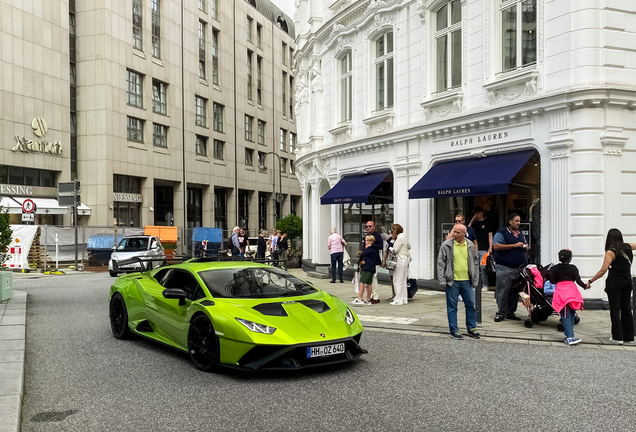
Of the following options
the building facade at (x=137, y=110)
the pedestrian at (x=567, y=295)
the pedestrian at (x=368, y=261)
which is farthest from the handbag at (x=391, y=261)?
the building facade at (x=137, y=110)

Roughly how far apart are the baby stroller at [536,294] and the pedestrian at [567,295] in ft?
2.82

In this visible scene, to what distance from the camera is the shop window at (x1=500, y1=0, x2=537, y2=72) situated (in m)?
13.5

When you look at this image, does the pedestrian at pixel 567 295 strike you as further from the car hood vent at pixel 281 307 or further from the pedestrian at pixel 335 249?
the pedestrian at pixel 335 249

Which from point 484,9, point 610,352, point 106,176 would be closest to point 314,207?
point 484,9

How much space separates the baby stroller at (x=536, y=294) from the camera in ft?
31.7

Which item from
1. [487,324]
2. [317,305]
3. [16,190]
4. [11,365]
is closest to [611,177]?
[487,324]

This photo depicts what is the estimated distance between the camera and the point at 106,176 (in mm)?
41562

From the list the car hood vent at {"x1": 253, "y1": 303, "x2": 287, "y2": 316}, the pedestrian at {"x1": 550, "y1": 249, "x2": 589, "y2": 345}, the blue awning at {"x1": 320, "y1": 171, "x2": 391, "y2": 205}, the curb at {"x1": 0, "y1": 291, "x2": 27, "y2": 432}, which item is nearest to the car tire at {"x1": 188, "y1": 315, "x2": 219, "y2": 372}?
the car hood vent at {"x1": 253, "y1": 303, "x2": 287, "y2": 316}

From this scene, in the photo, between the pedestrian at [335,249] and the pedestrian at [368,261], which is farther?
the pedestrian at [335,249]

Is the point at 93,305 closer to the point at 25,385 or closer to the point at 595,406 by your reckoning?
the point at 25,385

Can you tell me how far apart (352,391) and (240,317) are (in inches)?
58.9

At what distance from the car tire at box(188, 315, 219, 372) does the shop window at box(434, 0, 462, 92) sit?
1092cm

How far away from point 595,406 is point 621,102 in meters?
8.45

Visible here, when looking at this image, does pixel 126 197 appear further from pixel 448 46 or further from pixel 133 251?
pixel 448 46
